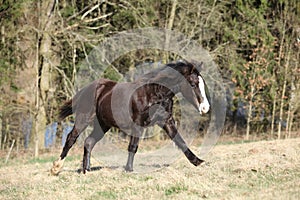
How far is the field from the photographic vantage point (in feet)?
18.9

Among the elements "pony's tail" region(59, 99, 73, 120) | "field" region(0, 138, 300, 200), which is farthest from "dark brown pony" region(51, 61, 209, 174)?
"pony's tail" region(59, 99, 73, 120)

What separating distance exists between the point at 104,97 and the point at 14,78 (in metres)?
10.6

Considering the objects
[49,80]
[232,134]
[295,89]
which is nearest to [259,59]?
[295,89]

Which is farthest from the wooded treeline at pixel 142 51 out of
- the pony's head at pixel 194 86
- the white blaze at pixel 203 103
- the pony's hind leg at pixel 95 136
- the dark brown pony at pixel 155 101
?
the white blaze at pixel 203 103

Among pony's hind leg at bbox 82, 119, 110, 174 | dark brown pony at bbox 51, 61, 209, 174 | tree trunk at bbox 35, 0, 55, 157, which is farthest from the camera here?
tree trunk at bbox 35, 0, 55, 157

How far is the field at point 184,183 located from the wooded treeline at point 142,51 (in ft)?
30.7

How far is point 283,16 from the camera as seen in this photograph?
22453 mm

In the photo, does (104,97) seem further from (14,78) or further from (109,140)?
(14,78)

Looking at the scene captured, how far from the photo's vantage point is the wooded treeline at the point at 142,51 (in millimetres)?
17359

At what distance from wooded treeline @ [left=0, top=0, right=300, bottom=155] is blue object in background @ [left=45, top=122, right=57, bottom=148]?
0.43m

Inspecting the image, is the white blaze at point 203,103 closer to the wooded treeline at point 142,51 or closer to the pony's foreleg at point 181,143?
the pony's foreleg at point 181,143

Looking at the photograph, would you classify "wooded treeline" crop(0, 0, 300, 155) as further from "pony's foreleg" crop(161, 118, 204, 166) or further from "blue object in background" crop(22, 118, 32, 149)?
"pony's foreleg" crop(161, 118, 204, 166)

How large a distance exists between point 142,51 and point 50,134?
575 centimetres

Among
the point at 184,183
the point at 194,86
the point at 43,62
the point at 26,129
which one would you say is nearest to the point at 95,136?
the point at 194,86
